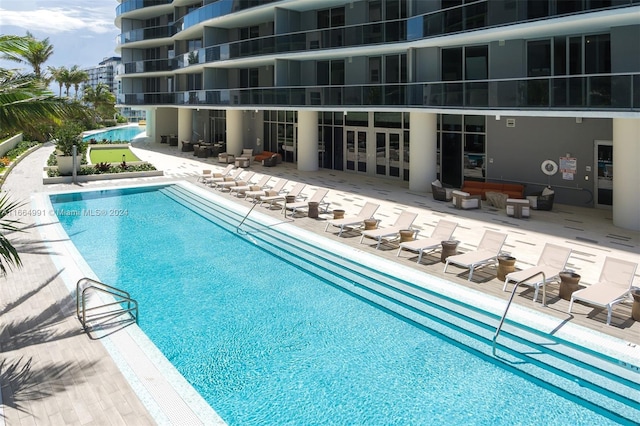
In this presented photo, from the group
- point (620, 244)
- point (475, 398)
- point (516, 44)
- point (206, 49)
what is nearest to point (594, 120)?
point (516, 44)

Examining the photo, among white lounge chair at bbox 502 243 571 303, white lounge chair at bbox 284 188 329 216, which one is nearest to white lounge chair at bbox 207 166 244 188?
white lounge chair at bbox 284 188 329 216

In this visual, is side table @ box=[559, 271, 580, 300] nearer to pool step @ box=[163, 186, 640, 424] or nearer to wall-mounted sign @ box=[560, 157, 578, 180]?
pool step @ box=[163, 186, 640, 424]

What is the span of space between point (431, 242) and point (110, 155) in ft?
100

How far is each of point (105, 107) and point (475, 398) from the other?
81388 mm

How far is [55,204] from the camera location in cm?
2058

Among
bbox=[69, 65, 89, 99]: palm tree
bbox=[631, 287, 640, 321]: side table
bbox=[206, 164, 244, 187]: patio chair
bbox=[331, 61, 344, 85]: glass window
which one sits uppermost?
bbox=[69, 65, 89, 99]: palm tree

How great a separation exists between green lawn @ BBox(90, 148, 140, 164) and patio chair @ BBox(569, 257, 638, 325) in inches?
1158

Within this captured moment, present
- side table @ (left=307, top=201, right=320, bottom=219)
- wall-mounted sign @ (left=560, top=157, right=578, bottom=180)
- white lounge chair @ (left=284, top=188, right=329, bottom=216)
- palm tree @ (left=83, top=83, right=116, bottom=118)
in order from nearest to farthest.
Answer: side table @ (left=307, top=201, right=320, bottom=219)
white lounge chair @ (left=284, top=188, right=329, bottom=216)
wall-mounted sign @ (left=560, top=157, right=578, bottom=180)
palm tree @ (left=83, top=83, right=116, bottom=118)

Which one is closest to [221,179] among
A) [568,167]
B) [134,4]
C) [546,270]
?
[568,167]

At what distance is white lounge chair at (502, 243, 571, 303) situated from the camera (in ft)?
32.2

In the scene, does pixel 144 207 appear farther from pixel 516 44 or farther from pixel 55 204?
pixel 516 44

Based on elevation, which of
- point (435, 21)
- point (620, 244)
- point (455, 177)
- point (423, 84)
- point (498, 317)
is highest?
point (435, 21)

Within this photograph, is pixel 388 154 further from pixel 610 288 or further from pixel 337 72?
pixel 610 288

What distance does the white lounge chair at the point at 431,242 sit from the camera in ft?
40.6
